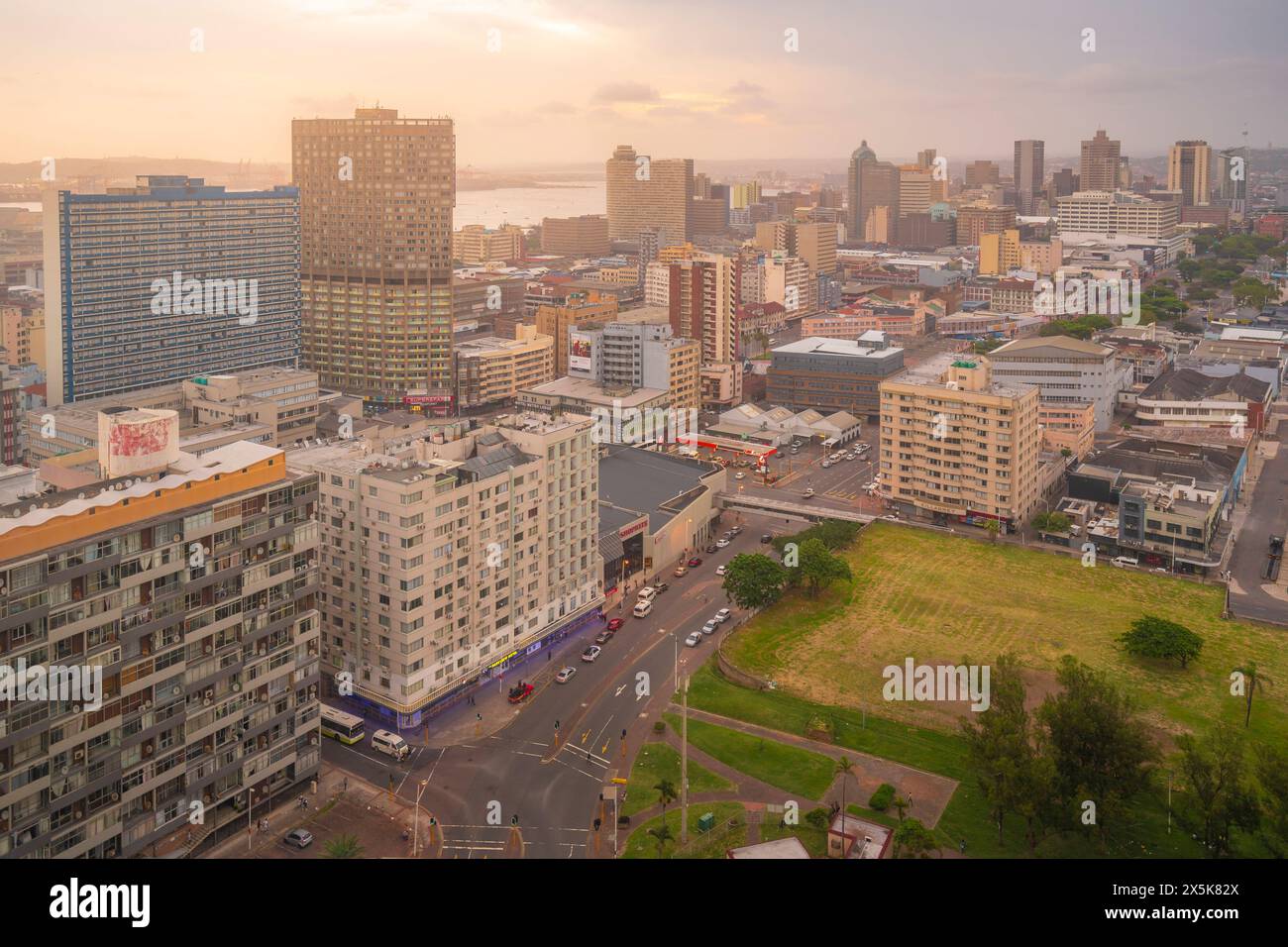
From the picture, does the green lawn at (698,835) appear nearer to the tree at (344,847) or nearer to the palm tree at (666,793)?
the palm tree at (666,793)

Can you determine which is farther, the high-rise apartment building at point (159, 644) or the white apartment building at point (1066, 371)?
the white apartment building at point (1066, 371)

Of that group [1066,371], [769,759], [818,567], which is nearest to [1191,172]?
[1066,371]

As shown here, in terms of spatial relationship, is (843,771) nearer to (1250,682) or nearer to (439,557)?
(439,557)

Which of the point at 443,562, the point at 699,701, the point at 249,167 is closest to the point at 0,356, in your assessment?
the point at 249,167

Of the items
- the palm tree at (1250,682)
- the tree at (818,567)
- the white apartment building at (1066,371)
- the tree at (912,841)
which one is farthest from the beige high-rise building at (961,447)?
the tree at (912,841)

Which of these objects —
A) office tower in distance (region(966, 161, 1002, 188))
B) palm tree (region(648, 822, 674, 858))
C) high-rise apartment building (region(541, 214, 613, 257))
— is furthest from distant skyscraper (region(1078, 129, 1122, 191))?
palm tree (region(648, 822, 674, 858))

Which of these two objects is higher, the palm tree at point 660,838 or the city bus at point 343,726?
the city bus at point 343,726
